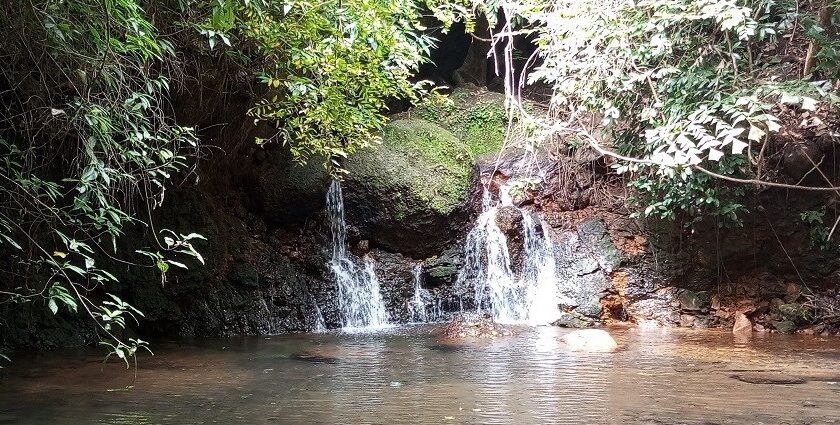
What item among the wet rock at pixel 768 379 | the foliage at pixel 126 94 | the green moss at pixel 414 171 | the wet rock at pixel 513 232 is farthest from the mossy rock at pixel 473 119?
the wet rock at pixel 768 379

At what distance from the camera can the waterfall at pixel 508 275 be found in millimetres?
9328

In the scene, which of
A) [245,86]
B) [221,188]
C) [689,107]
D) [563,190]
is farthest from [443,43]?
[689,107]

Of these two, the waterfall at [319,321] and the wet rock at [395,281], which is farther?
the wet rock at [395,281]

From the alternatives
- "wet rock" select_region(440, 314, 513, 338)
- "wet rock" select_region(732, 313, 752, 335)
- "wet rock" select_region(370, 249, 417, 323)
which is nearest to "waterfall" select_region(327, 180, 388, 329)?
"wet rock" select_region(370, 249, 417, 323)

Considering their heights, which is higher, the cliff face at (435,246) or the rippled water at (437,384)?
the cliff face at (435,246)

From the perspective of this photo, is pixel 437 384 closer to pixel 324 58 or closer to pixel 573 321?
pixel 324 58

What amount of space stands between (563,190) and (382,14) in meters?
5.06

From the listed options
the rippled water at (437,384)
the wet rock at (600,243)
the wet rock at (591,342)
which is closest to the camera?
the rippled water at (437,384)

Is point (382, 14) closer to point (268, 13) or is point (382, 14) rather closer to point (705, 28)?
point (268, 13)

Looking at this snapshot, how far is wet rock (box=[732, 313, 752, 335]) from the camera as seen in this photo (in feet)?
26.8

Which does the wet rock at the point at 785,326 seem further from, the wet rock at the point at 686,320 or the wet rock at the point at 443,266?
the wet rock at the point at 443,266

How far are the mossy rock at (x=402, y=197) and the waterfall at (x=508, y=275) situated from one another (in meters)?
0.48

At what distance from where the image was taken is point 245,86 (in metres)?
6.98

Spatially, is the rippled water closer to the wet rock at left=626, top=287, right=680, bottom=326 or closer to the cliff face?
the cliff face
